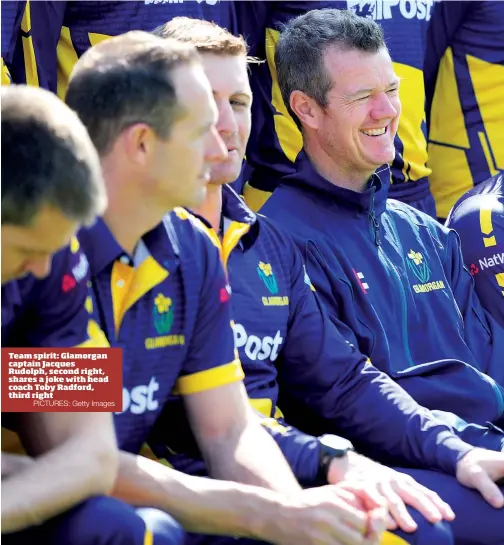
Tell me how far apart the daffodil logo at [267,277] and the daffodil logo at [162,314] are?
0.53 meters

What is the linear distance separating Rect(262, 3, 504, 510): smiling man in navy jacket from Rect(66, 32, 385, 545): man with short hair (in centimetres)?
70

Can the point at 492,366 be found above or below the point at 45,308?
below

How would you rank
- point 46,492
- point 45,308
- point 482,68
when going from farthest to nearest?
point 482,68 < point 45,308 < point 46,492

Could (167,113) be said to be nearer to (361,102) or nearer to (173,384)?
(173,384)

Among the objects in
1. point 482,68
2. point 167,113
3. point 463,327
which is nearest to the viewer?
point 167,113

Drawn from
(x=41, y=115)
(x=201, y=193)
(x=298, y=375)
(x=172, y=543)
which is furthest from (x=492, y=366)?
(x=41, y=115)

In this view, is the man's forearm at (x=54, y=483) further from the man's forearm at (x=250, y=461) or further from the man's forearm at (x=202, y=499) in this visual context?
the man's forearm at (x=250, y=461)

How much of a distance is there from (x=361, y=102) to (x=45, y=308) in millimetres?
1627

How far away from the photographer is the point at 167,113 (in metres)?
2.54

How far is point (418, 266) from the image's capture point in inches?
143

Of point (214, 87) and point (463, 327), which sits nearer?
point (214, 87)

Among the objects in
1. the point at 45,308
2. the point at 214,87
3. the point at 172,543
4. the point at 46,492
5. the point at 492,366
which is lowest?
the point at 492,366

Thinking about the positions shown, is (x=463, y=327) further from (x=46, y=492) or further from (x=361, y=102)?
(x=46, y=492)

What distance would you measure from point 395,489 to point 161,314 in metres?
0.64
